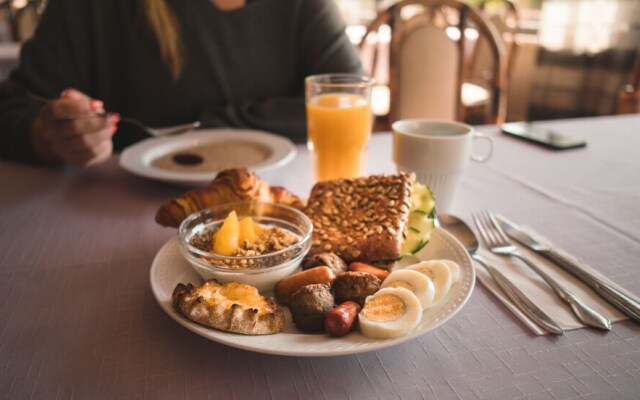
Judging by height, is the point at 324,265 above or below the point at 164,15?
below

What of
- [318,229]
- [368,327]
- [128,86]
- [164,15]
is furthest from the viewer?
[128,86]

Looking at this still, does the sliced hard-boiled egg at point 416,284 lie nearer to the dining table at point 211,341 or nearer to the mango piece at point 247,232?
the dining table at point 211,341

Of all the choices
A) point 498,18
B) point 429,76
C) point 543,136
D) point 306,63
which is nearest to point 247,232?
point 543,136

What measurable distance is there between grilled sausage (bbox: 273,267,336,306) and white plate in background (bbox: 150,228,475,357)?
18 millimetres

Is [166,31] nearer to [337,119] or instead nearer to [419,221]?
[337,119]

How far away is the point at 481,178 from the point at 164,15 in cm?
104

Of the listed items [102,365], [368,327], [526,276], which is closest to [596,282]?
[526,276]

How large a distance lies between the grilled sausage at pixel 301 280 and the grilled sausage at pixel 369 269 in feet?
0.13

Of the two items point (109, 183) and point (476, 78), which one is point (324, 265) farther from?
point (476, 78)

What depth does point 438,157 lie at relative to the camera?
88 cm

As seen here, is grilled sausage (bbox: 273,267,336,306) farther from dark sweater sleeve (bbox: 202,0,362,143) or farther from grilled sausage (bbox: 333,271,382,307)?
dark sweater sleeve (bbox: 202,0,362,143)

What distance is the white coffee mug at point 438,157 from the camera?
87cm

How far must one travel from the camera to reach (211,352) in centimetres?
53

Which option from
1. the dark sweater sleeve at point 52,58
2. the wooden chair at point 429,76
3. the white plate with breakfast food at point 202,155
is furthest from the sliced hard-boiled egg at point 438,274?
the wooden chair at point 429,76
